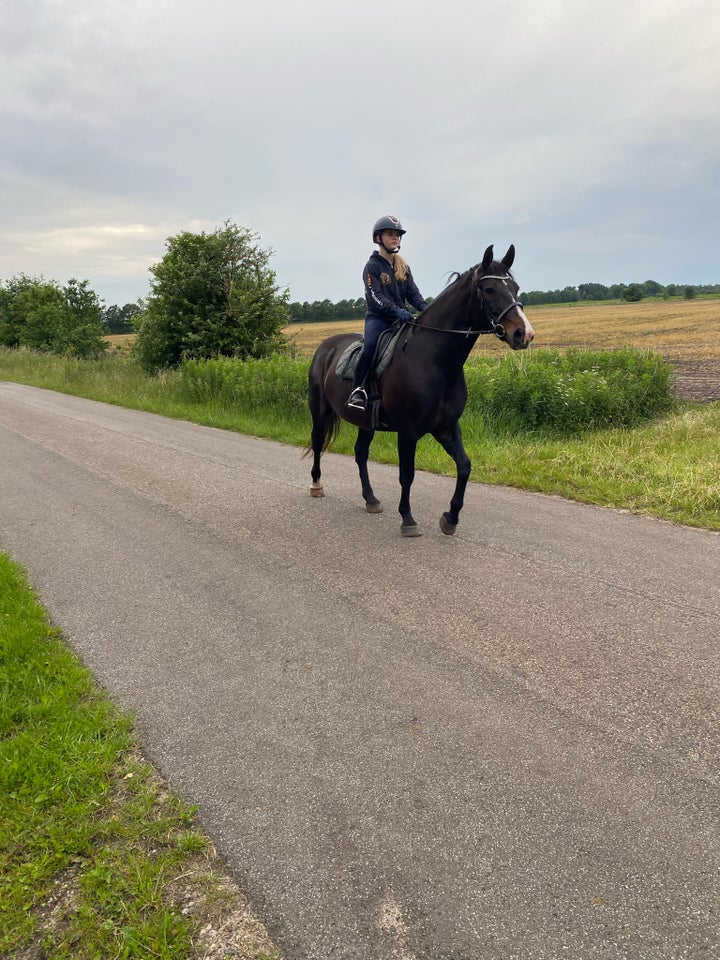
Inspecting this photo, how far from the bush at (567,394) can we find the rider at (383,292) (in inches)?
168

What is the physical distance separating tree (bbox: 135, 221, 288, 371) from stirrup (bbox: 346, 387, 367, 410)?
45.6 feet

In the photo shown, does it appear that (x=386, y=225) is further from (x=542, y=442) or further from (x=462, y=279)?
(x=542, y=442)

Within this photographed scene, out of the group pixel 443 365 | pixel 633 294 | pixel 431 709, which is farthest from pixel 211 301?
pixel 633 294

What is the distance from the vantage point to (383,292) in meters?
5.93

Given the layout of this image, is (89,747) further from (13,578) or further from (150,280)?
(150,280)

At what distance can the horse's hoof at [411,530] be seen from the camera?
5625 millimetres

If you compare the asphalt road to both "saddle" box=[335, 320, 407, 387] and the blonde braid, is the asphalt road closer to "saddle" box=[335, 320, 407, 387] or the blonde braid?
"saddle" box=[335, 320, 407, 387]

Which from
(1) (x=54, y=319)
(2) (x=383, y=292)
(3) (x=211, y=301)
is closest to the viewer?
(2) (x=383, y=292)

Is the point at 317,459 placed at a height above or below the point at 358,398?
below

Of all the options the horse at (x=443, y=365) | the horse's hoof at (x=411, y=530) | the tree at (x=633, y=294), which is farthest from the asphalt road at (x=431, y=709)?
the tree at (x=633, y=294)

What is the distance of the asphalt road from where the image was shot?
1.99 m

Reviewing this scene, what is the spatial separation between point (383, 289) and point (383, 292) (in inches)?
1.2

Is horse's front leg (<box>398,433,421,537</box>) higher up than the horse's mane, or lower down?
lower down

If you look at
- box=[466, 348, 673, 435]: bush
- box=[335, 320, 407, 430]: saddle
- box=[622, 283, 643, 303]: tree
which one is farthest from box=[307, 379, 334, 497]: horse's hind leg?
box=[622, 283, 643, 303]: tree
